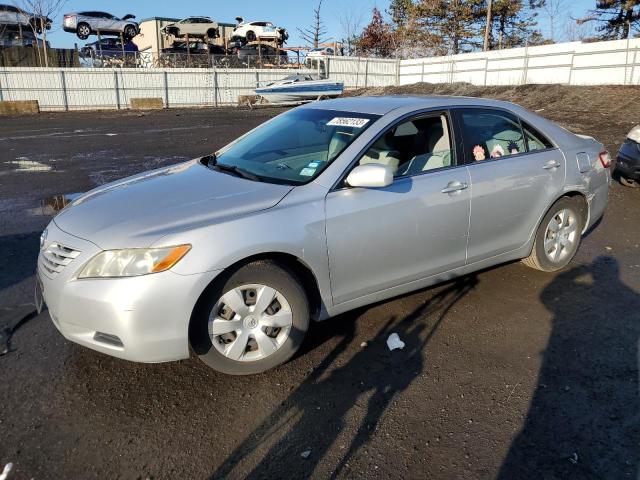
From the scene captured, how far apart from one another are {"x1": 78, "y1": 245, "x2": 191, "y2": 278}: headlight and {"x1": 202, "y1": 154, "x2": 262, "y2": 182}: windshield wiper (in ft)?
3.10

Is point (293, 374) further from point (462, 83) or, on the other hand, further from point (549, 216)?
point (462, 83)

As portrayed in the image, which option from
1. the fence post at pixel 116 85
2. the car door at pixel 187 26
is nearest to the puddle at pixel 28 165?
the fence post at pixel 116 85

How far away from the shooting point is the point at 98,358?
343 centimetres

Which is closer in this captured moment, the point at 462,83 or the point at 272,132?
the point at 272,132

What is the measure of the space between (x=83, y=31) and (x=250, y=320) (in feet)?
122

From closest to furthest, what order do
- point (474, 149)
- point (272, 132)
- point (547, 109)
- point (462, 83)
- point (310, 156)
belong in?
point (310, 156) < point (474, 149) < point (272, 132) < point (547, 109) < point (462, 83)

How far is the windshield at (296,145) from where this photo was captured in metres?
3.59

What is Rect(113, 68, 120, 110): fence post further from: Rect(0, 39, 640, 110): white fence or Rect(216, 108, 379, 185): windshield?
Rect(216, 108, 379, 185): windshield

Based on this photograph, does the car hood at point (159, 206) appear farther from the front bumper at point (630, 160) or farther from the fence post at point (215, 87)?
the fence post at point (215, 87)

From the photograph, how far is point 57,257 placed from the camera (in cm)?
302

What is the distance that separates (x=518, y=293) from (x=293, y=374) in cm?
225

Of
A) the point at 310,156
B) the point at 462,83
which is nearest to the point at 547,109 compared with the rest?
the point at 462,83

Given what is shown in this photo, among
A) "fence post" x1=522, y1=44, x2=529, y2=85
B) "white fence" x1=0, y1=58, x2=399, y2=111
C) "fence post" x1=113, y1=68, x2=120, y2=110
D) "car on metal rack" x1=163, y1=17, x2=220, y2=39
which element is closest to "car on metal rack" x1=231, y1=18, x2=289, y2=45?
"car on metal rack" x1=163, y1=17, x2=220, y2=39

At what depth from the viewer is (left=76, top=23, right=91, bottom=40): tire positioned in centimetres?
3403
